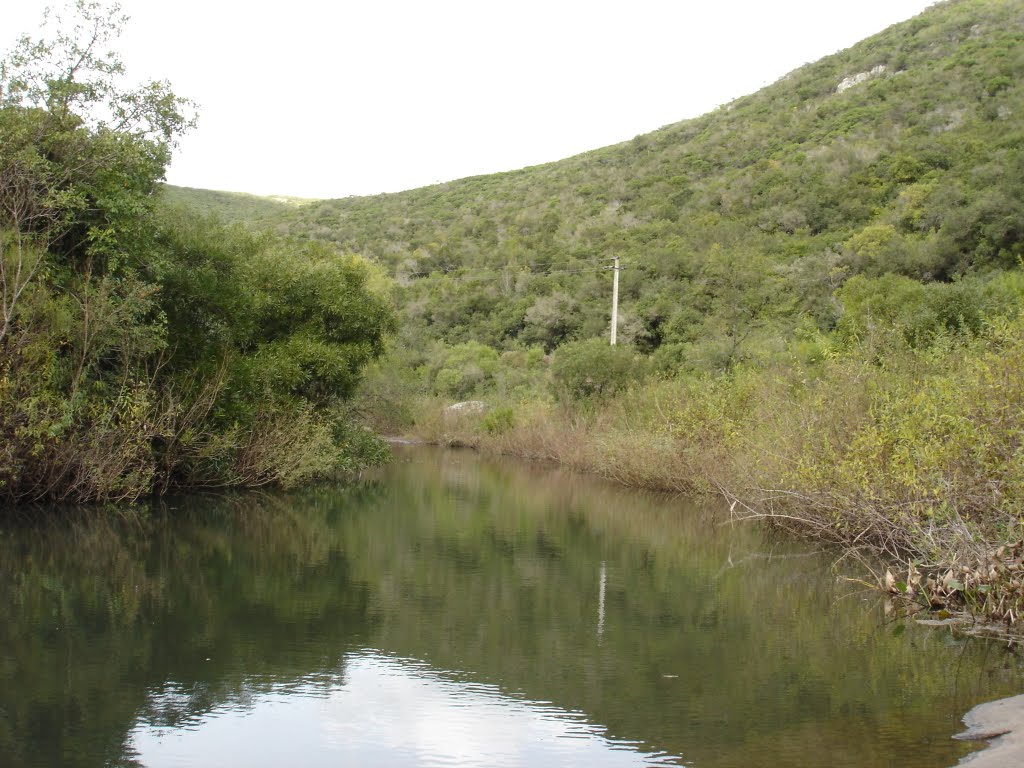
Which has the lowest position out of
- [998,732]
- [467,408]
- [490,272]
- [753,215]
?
[467,408]

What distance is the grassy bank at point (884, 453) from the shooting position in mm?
11852

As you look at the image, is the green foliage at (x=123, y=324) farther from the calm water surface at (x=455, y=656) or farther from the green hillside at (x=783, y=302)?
the green hillside at (x=783, y=302)

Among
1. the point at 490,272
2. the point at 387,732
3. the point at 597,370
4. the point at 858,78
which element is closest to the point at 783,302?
the point at 597,370

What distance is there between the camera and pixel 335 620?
1173 centimetres

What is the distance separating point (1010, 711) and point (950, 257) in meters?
32.1

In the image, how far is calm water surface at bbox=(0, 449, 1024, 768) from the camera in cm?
772

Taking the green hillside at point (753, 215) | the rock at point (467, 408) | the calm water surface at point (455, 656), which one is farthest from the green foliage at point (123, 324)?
the rock at point (467, 408)

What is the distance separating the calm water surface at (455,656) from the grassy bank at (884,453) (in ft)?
2.62

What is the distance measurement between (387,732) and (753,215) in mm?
45463

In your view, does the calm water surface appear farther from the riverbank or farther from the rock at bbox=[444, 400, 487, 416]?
the rock at bbox=[444, 400, 487, 416]

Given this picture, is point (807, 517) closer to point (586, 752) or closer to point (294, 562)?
point (294, 562)

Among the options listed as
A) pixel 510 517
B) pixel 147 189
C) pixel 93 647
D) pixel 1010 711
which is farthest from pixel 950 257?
pixel 93 647

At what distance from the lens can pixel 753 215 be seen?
165ft

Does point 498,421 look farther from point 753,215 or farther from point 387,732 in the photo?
point 387,732
